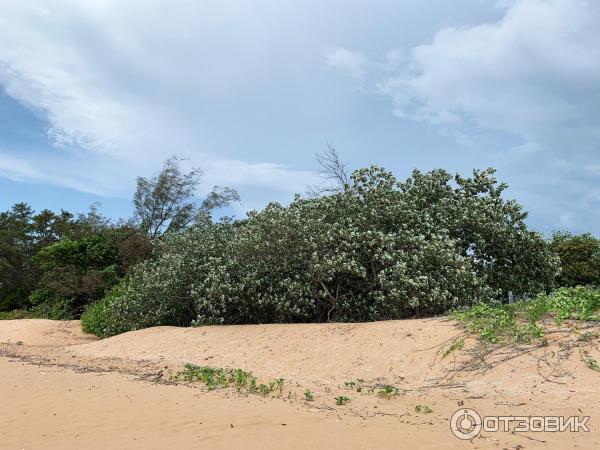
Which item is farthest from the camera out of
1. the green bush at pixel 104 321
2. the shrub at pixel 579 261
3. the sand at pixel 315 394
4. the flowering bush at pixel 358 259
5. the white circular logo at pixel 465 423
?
the shrub at pixel 579 261

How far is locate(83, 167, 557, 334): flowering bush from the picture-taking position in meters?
12.6

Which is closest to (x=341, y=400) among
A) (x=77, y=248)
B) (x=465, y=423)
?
(x=465, y=423)

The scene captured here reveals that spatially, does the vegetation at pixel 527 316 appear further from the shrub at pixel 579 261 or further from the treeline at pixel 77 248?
the shrub at pixel 579 261

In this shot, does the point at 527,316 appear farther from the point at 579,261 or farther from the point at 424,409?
the point at 579,261

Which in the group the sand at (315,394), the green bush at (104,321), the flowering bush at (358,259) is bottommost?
the sand at (315,394)

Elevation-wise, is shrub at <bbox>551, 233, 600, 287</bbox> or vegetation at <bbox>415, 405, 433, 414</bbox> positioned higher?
shrub at <bbox>551, 233, 600, 287</bbox>

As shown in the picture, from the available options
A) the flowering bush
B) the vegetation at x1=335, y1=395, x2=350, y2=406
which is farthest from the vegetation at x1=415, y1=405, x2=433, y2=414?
the flowering bush

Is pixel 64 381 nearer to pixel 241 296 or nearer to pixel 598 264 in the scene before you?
pixel 241 296

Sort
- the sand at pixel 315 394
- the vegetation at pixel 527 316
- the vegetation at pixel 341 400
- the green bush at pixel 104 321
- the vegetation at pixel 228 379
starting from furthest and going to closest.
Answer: the green bush at pixel 104 321, the vegetation at pixel 527 316, the vegetation at pixel 228 379, the vegetation at pixel 341 400, the sand at pixel 315 394

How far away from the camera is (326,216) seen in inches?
558

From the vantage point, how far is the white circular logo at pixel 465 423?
5.16 metres
